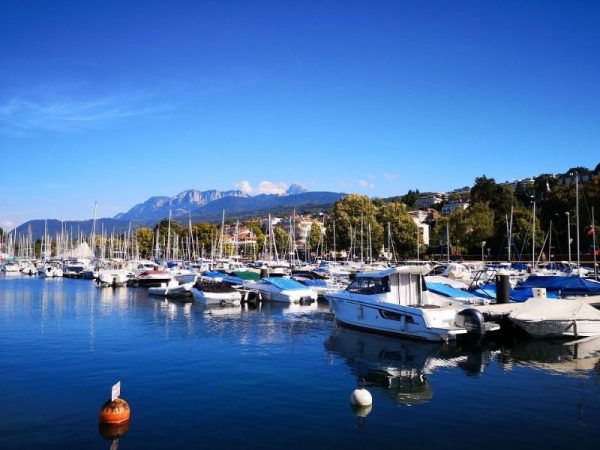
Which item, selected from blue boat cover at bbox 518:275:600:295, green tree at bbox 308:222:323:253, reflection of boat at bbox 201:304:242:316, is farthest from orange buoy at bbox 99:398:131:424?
green tree at bbox 308:222:323:253

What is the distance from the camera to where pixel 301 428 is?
1451 cm

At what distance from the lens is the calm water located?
13898 mm

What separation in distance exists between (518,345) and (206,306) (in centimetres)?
2598

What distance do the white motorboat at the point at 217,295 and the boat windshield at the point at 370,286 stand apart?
15965 mm

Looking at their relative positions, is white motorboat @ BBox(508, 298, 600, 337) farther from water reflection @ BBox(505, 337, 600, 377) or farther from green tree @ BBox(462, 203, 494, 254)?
green tree @ BBox(462, 203, 494, 254)

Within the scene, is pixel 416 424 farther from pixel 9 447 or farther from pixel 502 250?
pixel 502 250

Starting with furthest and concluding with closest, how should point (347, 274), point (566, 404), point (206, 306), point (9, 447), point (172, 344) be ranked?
point (347, 274) < point (206, 306) < point (172, 344) < point (566, 404) < point (9, 447)

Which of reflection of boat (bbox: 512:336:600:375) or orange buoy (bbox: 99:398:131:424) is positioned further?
reflection of boat (bbox: 512:336:600:375)

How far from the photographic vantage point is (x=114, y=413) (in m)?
14.3

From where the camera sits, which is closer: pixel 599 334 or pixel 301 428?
pixel 301 428

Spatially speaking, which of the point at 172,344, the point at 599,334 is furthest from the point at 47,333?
the point at 599,334

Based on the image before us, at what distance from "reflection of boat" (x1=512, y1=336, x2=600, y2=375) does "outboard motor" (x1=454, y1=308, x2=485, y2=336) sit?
187cm

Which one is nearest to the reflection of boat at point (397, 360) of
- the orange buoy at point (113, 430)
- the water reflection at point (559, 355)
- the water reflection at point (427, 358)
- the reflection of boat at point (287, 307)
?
the water reflection at point (427, 358)

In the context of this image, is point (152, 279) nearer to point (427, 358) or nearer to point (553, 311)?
point (427, 358)
